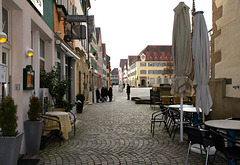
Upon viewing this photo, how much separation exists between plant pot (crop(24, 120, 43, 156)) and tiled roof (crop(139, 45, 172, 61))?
234 ft

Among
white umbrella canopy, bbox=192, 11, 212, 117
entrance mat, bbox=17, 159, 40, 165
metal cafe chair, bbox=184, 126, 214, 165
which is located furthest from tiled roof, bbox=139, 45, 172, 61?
entrance mat, bbox=17, 159, 40, 165

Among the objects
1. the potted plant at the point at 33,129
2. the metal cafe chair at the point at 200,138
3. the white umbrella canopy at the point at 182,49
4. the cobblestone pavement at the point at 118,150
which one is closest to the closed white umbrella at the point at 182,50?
the white umbrella canopy at the point at 182,49

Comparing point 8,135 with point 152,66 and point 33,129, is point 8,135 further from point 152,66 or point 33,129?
point 152,66

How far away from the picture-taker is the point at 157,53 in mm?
75250

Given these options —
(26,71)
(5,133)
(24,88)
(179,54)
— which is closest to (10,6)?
(26,71)

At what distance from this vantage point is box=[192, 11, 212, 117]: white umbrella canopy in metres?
5.17

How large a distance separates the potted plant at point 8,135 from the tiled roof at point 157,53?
238ft

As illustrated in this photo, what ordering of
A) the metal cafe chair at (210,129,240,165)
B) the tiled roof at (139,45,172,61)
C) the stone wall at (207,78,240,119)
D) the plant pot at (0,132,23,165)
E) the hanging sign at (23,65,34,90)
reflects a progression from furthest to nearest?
the tiled roof at (139,45,172,61)
the stone wall at (207,78,240,119)
the hanging sign at (23,65,34,90)
the metal cafe chair at (210,129,240,165)
the plant pot at (0,132,23,165)

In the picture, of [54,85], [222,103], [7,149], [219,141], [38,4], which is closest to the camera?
[7,149]

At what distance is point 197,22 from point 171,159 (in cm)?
321

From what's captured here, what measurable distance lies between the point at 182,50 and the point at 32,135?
4134 mm

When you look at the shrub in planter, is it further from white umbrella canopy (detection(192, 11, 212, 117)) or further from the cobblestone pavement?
white umbrella canopy (detection(192, 11, 212, 117))

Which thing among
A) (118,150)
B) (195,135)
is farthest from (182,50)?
(118,150)

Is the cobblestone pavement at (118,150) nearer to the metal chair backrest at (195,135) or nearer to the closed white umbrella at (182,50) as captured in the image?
the metal chair backrest at (195,135)
